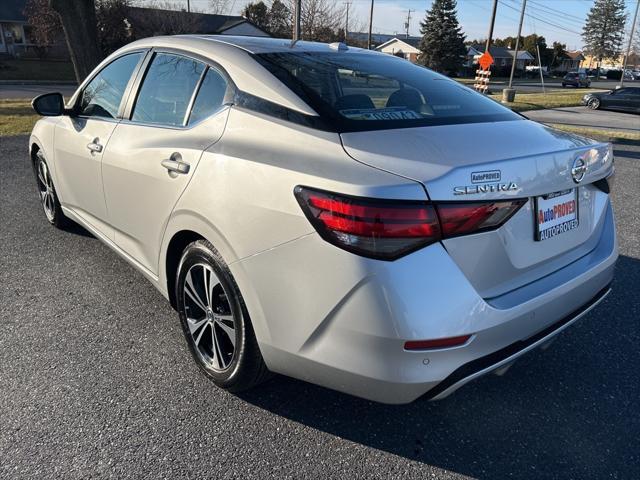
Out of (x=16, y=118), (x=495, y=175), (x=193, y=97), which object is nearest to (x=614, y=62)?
(x=16, y=118)

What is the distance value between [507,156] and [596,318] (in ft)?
6.56

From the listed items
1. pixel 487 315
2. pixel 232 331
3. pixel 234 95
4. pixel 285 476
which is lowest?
pixel 285 476

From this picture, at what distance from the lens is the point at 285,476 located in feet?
6.79

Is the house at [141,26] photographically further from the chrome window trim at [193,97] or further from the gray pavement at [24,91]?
the chrome window trim at [193,97]

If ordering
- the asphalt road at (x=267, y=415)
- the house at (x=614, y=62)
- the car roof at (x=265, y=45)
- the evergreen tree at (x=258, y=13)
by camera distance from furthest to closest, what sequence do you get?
the house at (x=614, y=62) < the evergreen tree at (x=258, y=13) < the car roof at (x=265, y=45) < the asphalt road at (x=267, y=415)

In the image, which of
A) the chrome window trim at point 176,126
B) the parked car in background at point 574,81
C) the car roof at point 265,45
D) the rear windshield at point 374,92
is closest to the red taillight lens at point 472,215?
the rear windshield at point 374,92

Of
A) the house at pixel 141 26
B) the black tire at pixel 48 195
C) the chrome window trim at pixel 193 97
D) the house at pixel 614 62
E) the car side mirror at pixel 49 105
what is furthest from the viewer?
the house at pixel 614 62

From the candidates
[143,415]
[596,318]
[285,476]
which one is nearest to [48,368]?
[143,415]

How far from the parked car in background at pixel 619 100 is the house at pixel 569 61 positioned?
252 feet

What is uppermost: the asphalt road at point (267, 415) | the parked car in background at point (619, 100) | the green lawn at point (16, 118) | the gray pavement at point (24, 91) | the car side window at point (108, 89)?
the car side window at point (108, 89)

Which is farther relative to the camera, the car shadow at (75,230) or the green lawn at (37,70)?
the green lawn at (37,70)

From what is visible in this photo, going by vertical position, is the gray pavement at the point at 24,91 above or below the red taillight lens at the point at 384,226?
below

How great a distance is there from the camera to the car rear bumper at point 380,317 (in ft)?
5.74

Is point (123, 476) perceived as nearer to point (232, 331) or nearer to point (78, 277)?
point (232, 331)
